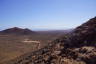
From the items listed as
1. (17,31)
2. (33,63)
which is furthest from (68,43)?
(17,31)

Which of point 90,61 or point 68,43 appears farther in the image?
point 68,43

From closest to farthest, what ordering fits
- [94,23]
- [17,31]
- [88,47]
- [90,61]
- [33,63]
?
[90,61], [88,47], [33,63], [94,23], [17,31]

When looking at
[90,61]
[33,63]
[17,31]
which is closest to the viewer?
[90,61]

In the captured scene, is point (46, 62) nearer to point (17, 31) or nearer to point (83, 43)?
point (83, 43)

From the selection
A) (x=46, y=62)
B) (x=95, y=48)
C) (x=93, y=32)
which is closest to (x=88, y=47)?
(x=95, y=48)

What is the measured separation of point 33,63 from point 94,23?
7.55 m

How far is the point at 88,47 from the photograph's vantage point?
12.6 m

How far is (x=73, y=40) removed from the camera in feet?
49.7

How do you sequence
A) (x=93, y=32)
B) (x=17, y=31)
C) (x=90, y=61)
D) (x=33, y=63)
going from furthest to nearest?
(x=17, y=31)
(x=93, y=32)
(x=33, y=63)
(x=90, y=61)

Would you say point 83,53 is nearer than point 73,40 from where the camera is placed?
Yes

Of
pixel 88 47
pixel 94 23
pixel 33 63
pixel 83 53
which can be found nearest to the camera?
pixel 83 53

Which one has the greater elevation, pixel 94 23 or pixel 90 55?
pixel 94 23

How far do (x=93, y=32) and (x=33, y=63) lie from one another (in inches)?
234

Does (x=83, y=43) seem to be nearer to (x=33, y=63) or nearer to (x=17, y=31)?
(x=33, y=63)
